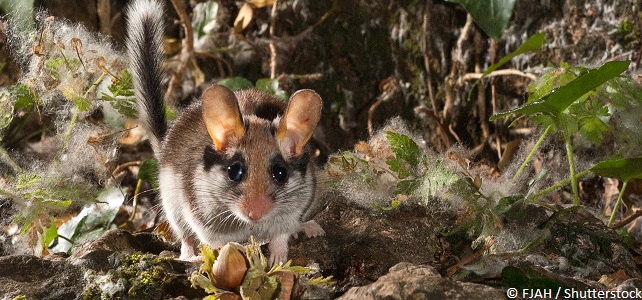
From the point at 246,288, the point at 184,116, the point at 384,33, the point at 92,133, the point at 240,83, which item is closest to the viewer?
the point at 246,288

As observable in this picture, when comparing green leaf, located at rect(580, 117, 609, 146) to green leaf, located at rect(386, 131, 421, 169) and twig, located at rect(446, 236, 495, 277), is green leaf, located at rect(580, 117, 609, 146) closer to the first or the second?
green leaf, located at rect(386, 131, 421, 169)

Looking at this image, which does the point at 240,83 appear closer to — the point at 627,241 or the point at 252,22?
the point at 252,22

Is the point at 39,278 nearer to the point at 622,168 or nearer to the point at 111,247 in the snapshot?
the point at 111,247

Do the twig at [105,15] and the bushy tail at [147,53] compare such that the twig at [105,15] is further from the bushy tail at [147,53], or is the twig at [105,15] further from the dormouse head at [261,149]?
the dormouse head at [261,149]

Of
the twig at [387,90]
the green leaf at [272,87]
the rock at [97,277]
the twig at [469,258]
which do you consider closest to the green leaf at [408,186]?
the twig at [469,258]

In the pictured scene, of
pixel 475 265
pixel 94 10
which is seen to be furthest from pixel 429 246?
pixel 94 10

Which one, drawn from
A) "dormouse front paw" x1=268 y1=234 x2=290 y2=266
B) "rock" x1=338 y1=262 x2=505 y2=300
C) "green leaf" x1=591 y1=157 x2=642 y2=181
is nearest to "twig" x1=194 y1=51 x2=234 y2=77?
"dormouse front paw" x1=268 y1=234 x2=290 y2=266
